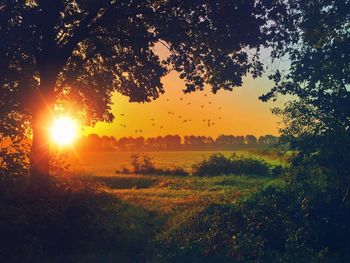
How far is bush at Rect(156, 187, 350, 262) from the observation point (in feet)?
39.2

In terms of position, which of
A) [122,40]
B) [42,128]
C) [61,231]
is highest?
[122,40]

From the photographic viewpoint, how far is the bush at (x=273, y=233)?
470 inches

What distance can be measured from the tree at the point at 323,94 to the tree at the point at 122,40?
139 inches

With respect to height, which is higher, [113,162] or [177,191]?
[177,191]

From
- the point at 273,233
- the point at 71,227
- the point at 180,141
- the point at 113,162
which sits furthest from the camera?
the point at 180,141

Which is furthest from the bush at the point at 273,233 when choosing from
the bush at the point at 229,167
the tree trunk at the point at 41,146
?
the bush at the point at 229,167

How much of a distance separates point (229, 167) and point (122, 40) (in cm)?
2533

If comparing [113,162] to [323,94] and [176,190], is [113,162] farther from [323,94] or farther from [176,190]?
[323,94]

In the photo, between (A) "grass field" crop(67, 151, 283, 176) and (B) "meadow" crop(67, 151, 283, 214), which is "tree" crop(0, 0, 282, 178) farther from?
(A) "grass field" crop(67, 151, 283, 176)

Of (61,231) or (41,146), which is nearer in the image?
(61,231)

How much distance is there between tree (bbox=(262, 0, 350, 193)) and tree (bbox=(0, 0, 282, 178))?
11.6 ft

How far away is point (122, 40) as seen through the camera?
20.2m

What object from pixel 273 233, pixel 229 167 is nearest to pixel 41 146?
pixel 273 233

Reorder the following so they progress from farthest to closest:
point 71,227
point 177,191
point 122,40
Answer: point 177,191
point 122,40
point 71,227
